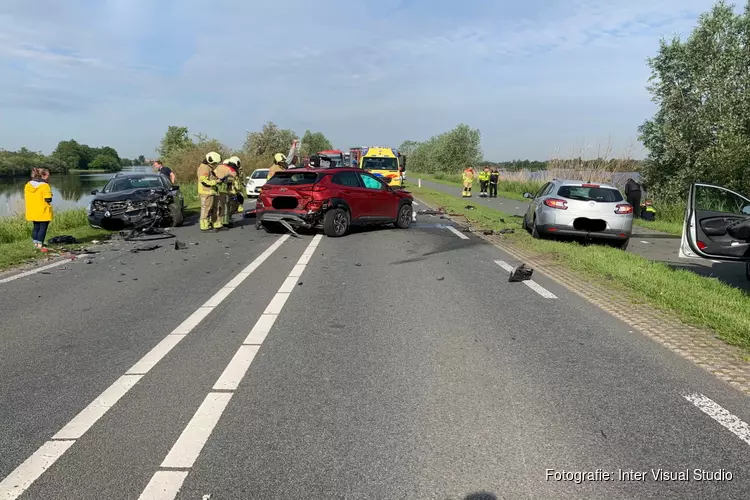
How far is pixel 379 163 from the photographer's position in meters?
28.9

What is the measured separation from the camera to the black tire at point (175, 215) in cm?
1546

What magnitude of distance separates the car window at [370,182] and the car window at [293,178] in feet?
5.51

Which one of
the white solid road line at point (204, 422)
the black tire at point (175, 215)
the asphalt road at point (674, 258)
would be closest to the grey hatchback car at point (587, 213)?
the asphalt road at point (674, 258)

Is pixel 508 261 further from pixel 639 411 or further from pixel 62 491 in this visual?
pixel 62 491

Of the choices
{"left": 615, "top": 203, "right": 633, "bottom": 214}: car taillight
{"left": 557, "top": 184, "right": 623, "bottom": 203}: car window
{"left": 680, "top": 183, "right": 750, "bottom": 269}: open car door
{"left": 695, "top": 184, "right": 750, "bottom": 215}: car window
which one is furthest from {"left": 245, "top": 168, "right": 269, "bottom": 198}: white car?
{"left": 680, "top": 183, "right": 750, "bottom": 269}: open car door

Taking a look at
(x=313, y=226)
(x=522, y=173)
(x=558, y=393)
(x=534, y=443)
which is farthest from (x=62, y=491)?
(x=522, y=173)

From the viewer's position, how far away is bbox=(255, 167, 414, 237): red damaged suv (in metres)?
12.9

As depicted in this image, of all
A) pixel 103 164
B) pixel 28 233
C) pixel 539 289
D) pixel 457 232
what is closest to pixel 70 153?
pixel 103 164

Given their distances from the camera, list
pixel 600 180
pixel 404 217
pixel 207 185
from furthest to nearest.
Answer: pixel 600 180, pixel 404 217, pixel 207 185

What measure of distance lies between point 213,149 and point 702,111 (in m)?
41.6

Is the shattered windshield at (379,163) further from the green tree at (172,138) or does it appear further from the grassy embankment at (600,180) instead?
the green tree at (172,138)

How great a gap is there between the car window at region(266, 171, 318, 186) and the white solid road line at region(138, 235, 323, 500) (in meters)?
7.55

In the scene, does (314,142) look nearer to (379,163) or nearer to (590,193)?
(379,163)

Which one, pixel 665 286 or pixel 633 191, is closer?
pixel 665 286
